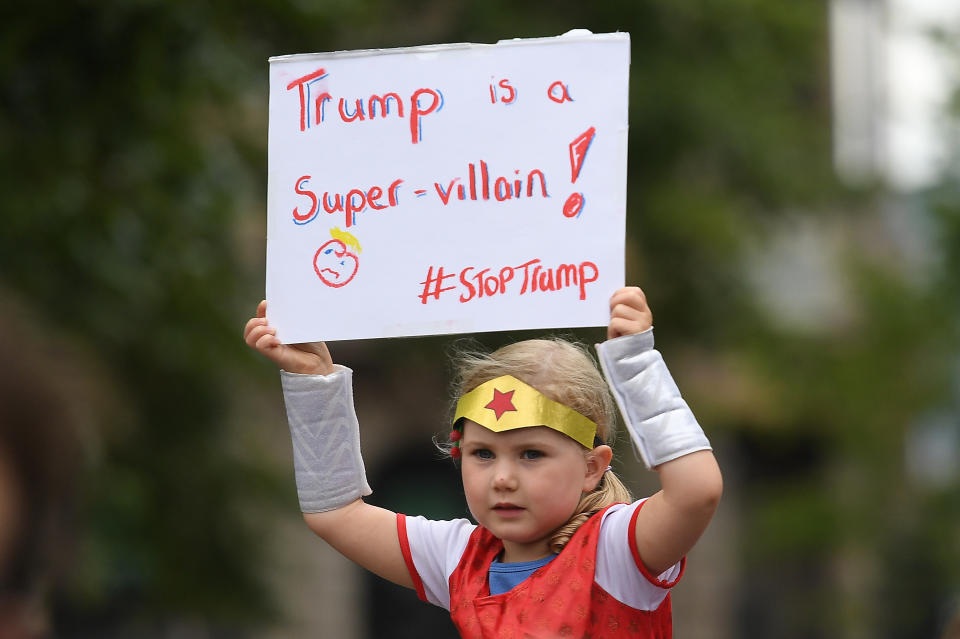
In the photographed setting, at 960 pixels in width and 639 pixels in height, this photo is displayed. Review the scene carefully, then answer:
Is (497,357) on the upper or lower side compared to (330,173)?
lower

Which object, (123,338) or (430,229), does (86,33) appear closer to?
(123,338)

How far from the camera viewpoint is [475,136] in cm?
258

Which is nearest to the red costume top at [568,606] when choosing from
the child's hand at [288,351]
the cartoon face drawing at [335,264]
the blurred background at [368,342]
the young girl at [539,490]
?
the young girl at [539,490]

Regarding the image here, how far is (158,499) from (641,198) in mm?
3832

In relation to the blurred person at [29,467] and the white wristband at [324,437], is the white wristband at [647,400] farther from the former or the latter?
the blurred person at [29,467]

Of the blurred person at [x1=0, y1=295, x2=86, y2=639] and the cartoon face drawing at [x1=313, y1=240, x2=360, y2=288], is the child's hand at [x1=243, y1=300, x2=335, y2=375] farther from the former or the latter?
the blurred person at [x1=0, y1=295, x2=86, y2=639]

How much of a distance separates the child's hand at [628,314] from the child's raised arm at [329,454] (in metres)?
0.54

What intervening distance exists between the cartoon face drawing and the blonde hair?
29cm

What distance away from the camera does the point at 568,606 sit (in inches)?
90.0

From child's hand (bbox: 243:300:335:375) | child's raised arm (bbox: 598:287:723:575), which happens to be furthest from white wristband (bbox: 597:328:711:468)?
child's hand (bbox: 243:300:335:375)

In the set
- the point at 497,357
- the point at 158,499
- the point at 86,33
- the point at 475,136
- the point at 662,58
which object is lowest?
the point at 158,499

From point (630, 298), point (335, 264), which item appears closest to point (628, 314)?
point (630, 298)

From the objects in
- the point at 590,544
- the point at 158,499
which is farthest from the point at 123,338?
the point at 590,544

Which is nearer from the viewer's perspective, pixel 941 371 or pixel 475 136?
pixel 475 136
